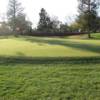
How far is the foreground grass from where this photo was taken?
7407mm

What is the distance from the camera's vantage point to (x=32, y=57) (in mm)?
12461

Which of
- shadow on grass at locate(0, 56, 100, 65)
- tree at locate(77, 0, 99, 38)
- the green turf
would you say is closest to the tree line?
tree at locate(77, 0, 99, 38)

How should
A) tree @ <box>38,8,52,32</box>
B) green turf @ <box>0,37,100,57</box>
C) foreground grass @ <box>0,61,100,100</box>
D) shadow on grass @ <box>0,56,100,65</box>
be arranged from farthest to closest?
1. tree @ <box>38,8,52,32</box>
2. green turf @ <box>0,37,100,57</box>
3. shadow on grass @ <box>0,56,100,65</box>
4. foreground grass @ <box>0,61,100,100</box>

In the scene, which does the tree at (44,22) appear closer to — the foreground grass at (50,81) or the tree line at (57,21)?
the tree line at (57,21)

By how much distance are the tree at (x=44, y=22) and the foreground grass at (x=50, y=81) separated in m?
54.9

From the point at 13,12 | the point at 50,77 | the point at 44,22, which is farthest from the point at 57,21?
the point at 50,77

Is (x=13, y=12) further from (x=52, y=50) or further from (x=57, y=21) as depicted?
(x=52, y=50)

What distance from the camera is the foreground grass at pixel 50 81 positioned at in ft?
24.3

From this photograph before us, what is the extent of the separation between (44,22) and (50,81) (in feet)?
192

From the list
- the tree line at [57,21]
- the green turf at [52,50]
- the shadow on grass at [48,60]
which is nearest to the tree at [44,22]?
the tree line at [57,21]

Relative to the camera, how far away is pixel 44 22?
6656 centimetres

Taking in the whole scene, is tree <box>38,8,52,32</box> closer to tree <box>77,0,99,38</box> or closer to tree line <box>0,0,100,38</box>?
tree line <box>0,0,100,38</box>

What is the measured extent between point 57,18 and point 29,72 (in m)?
73.4

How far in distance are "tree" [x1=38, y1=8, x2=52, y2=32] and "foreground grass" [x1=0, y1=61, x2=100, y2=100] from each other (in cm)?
5487
